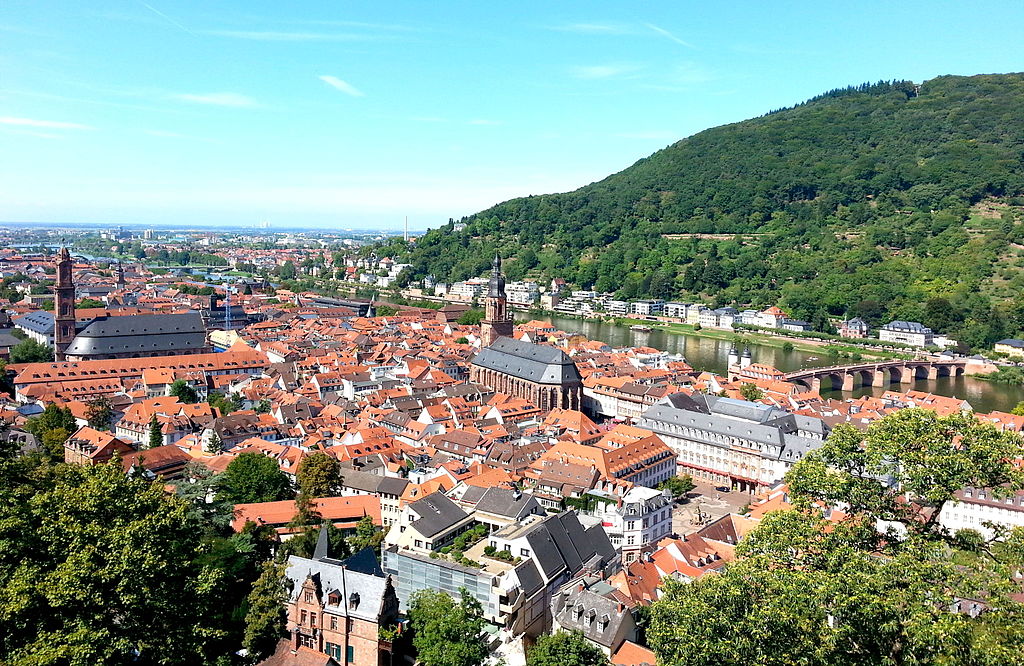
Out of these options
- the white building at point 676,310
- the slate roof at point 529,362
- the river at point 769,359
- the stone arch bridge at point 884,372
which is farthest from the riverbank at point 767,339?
the slate roof at point 529,362

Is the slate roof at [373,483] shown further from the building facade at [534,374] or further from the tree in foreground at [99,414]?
the building facade at [534,374]

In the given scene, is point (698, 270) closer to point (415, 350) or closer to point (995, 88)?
point (415, 350)

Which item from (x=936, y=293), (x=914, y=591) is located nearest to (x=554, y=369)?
(x=914, y=591)

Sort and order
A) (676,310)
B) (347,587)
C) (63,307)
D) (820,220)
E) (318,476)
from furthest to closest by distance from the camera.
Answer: (820,220), (676,310), (63,307), (318,476), (347,587)

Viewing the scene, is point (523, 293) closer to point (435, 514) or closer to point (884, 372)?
point (884, 372)

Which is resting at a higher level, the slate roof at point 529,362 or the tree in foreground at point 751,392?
the slate roof at point 529,362

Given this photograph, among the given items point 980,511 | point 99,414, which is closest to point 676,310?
point 980,511

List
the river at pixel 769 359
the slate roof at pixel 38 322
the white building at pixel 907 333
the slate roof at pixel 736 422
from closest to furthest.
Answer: the slate roof at pixel 736 422, the slate roof at pixel 38 322, the river at pixel 769 359, the white building at pixel 907 333
